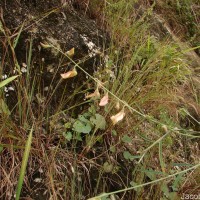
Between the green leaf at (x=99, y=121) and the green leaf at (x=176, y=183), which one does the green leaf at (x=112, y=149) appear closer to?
the green leaf at (x=99, y=121)

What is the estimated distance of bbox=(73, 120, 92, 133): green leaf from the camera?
147 cm

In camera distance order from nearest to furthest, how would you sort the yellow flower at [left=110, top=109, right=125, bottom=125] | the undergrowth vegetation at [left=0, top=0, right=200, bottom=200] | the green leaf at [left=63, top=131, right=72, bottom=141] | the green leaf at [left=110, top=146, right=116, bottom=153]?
the yellow flower at [left=110, top=109, right=125, bottom=125] → the undergrowth vegetation at [left=0, top=0, right=200, bottom=200] → the green leaf at [left=63, top=131, right=72, bottom=141] → the green leaf at [left=110, top=146, right=116, bottom=153]

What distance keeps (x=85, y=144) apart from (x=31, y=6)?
84cm

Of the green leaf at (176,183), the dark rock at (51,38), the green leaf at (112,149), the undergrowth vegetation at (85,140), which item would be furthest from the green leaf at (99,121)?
the green leaf at (176,183)

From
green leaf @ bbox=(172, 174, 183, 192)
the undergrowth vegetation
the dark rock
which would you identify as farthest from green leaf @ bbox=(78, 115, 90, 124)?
green leaf @ bbox=(172, 174, 183, 192)

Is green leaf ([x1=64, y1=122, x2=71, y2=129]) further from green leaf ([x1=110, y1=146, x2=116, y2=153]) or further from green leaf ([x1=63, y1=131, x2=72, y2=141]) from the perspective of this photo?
green leaf ([x1=110, y1=146, x2=116, y2=153])

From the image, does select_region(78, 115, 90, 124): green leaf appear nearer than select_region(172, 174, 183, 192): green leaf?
No

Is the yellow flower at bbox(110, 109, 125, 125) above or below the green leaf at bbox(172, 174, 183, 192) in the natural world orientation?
above

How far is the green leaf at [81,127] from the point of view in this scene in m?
1.47

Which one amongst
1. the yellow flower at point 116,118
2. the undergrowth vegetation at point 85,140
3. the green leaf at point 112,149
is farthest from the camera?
the green leaf at point 112,149

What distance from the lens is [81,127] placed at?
4.89ft

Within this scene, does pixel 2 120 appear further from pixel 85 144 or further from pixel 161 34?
pixel 161 34

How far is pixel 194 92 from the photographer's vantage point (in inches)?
103

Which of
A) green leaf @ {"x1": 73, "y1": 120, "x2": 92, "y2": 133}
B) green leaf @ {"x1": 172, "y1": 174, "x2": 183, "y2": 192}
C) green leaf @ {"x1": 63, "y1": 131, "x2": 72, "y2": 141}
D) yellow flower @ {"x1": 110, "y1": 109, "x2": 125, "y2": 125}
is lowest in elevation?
green leaf @ {"x1": 172, "y1": 174, "x2": 183, "y2": 192}
